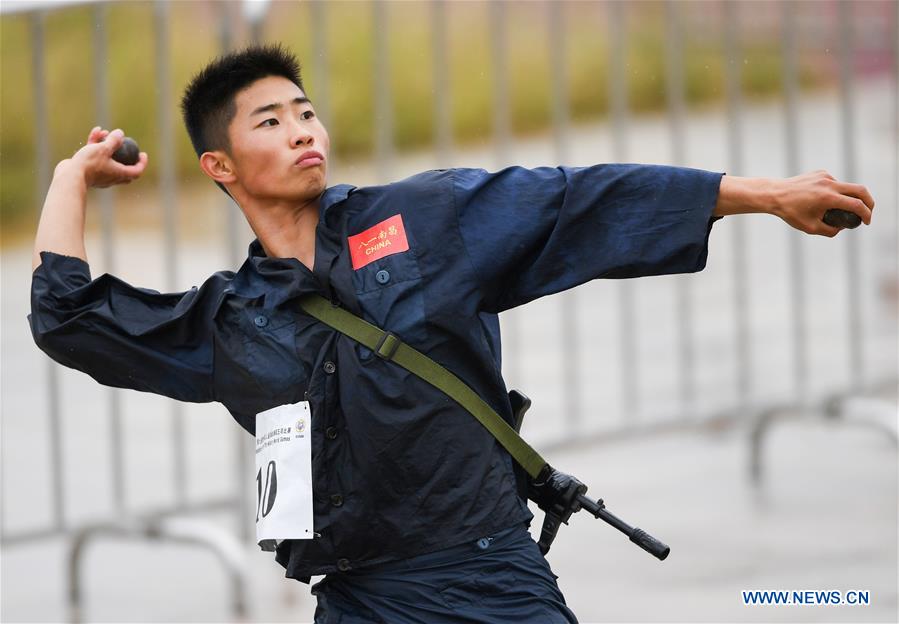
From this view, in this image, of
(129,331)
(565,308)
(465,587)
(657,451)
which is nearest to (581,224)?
(465,587)

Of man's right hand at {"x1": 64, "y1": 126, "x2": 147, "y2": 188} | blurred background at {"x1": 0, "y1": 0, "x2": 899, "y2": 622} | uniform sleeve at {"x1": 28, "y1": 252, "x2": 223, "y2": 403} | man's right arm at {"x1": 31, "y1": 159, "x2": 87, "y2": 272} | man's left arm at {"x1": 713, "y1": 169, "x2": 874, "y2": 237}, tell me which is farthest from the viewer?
blurred background at {"x1": 0, "y1": 0, "x2": 899, "y2": 622}

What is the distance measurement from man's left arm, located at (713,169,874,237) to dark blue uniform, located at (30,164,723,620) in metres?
0.11

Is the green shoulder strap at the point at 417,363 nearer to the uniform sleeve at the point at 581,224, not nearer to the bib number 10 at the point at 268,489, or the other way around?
the uniform sleeve at the point at 581,224

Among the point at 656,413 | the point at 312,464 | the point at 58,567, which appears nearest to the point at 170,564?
the point at 58,567

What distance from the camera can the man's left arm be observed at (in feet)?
8.55

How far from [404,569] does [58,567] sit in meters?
3.42

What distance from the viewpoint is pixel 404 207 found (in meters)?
2.88

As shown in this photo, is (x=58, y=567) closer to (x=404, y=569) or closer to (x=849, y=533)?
(x=849, y=533)

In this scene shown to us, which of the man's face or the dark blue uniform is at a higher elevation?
the man's face

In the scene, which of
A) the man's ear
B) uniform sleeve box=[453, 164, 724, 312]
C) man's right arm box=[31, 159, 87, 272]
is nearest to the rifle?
uniform sleeve box=[453, 164, 724, 312]

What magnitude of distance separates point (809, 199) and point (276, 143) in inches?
38.5

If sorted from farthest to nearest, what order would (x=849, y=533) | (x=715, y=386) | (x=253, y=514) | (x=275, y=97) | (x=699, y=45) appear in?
(x=715, y=386) → (x=699, y=45) → (x=849, y=533) → (x=253, y=514) → (x=275, y=97)

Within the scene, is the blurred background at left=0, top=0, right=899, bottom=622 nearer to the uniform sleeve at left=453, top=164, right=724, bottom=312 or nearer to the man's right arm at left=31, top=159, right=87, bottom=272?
the man's right arm at left=31, top=159, right=87, bottom=272

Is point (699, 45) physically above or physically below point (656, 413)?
above
